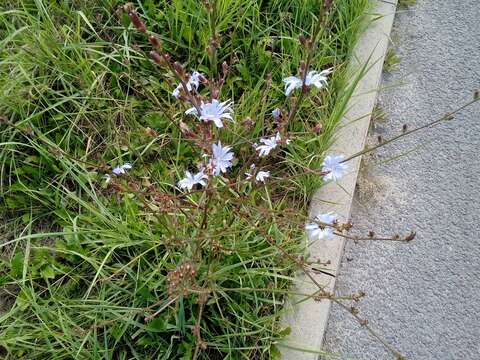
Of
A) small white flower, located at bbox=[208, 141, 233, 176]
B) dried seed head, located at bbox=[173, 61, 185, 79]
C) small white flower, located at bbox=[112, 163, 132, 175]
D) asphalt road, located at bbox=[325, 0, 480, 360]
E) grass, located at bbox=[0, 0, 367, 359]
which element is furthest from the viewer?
asphalt road, located at bbox=[325, 0, 480, 360]

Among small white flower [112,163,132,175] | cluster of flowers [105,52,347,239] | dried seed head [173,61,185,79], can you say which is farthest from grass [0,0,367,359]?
dried seed head [173,61,185,79]

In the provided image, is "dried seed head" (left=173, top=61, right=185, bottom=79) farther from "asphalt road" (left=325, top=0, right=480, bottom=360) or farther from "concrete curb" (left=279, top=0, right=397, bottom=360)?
"asphalt road" (left=325, top=0, right=480, bottom=360)

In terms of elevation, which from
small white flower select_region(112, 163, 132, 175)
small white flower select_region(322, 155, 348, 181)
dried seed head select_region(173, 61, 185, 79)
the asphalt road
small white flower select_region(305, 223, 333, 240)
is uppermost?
dried seed head select_region(173, 61, 185, 79)

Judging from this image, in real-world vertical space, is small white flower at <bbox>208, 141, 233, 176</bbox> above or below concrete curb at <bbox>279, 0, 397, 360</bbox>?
above

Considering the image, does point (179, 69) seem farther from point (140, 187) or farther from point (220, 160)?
point (140, 187)

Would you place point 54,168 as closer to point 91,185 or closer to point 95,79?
point 91,185

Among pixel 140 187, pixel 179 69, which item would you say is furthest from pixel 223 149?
pixel 140 187

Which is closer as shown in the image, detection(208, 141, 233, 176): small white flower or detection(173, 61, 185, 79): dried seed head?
detection(173, 61, 185, 79): dried seed head

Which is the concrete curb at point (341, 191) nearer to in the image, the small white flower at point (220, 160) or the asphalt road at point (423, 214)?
the asphalt road at point (423, 214)
